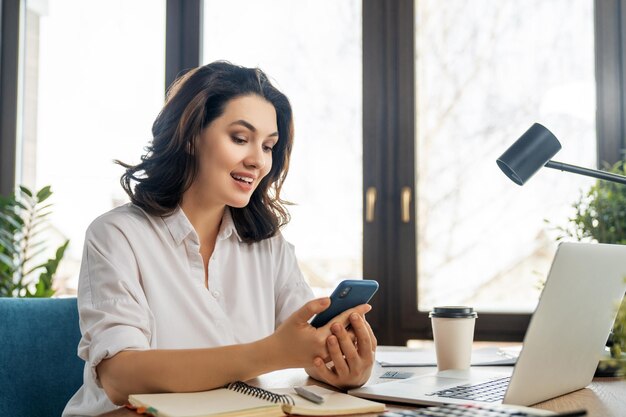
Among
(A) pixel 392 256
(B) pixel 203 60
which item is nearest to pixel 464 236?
(A) pixel 392 256

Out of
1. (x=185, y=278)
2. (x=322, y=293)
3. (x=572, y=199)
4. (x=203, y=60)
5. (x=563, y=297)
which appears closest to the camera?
(x=563, y=297)

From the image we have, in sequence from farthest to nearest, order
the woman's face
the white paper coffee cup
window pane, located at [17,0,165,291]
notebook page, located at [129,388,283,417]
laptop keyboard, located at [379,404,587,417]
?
window pane, located at [17,0,165,291] → the woman's face → the white paper coffee cup → notebook page, located at [129,388,283,417] → laptop keyboard, located at [379,404,587,417]

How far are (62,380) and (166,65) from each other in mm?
1945

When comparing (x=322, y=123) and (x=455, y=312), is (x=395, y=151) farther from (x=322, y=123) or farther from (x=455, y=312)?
(x=455, y=312)

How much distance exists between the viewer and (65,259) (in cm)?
332

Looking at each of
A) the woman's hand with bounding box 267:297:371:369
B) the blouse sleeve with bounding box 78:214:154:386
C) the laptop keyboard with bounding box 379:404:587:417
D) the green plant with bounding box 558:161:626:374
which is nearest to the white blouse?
the blouse sleeve with bounding box 78:214:154:386

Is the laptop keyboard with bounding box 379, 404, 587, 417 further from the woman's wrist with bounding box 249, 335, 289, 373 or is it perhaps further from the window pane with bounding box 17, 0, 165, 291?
the window pane with bounding box 17, 0, 165, 291

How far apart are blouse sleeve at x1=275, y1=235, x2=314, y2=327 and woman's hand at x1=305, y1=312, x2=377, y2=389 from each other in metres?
0.48

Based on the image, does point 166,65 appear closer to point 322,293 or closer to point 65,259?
point 65,259

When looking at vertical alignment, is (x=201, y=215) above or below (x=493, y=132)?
below

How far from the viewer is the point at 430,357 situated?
1652 millimetres

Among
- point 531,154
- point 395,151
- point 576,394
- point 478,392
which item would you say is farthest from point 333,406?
point 395,151

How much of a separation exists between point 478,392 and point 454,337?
0.27 meters

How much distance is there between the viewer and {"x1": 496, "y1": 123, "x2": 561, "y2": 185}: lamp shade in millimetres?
1274
